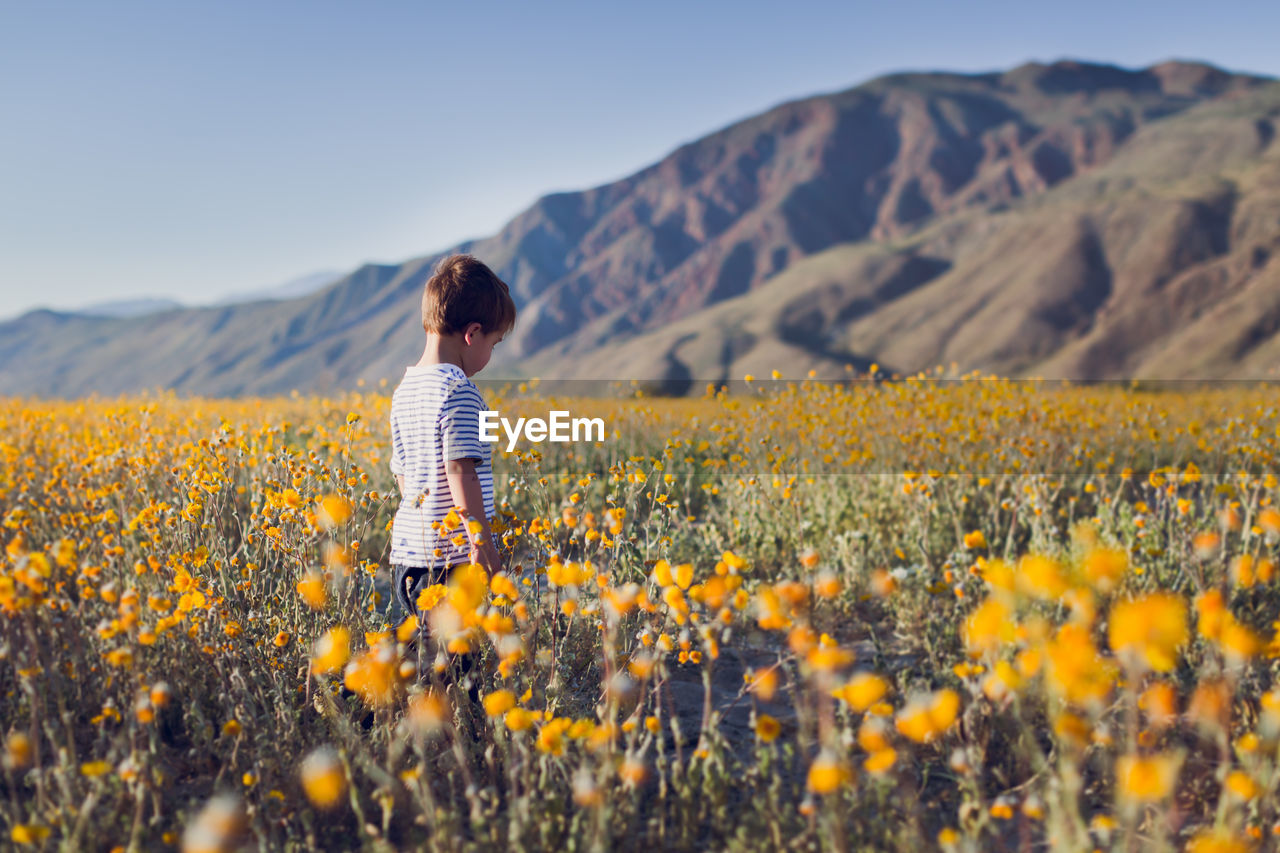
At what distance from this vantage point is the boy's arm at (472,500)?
2.66m

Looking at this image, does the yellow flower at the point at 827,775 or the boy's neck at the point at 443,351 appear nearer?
the yellow flower at the point at 827,775

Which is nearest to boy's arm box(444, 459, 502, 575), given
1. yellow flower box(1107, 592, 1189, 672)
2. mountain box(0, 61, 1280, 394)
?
yellow flower box(1107, 592, 1189, 672)

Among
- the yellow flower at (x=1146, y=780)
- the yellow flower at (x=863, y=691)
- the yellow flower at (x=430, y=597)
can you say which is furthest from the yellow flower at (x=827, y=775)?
the yellow flower at (x=430, y=597)

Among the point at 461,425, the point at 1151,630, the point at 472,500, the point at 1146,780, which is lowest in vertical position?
the point at 1146,780

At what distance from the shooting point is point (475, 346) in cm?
298

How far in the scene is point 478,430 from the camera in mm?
2816

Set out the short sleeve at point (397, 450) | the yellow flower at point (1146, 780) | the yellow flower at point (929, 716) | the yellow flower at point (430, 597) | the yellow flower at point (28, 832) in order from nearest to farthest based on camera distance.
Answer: the yellow flower at point (1146, 780)
the yellow flower at point (929, 716)
the yellow flower at point (28, 832)
the yellow flower at point (430, 597)
the short sleeve at point (397, 450)

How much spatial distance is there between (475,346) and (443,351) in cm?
13

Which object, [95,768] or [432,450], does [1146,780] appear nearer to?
[95,768]

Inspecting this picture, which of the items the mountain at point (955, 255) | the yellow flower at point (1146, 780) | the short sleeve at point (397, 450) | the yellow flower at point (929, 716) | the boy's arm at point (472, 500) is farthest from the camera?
the mountain at point (955, 255)

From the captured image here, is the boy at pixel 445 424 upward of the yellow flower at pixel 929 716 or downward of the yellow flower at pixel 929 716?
upward

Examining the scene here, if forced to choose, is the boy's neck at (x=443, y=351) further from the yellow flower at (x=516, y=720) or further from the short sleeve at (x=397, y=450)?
the yellow flower at (x=516, y=720)

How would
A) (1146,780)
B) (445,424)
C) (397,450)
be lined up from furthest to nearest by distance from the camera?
(397,450)
(445,424)
(1146,780)

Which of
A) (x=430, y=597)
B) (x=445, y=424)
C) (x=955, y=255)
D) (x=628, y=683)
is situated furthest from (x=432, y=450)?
(x=955, y=255)
